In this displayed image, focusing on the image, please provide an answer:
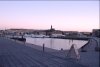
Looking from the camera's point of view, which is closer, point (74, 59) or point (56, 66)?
point (56, 66)

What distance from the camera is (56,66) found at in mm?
15797

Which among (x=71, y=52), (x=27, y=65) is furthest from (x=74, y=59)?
(x=27, y=65)

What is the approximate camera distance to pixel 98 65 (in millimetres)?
16203

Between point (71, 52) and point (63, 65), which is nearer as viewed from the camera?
point (63, 65)

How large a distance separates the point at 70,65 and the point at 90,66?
4.04ft

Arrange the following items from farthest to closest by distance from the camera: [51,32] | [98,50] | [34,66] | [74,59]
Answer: [51,32] < [98,50] < [74,59] < [34,66]

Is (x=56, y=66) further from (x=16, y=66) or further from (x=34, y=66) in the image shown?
(x=16, y=66)

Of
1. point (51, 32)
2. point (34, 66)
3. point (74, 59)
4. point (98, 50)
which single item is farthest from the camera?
point (51, 32)

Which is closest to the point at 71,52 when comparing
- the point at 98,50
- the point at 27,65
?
the point at 27,65

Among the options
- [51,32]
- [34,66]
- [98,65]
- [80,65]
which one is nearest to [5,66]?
[34,66]

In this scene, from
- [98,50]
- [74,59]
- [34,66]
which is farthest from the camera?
[98,50]

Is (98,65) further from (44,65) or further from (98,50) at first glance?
(98,50)

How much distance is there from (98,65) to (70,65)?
5.65ft

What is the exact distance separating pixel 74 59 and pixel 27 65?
4.42 m
